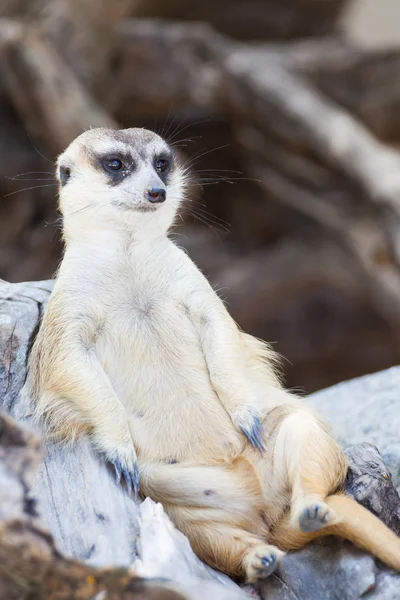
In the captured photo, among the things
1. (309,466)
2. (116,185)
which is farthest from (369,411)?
(116,185)

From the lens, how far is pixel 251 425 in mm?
2137

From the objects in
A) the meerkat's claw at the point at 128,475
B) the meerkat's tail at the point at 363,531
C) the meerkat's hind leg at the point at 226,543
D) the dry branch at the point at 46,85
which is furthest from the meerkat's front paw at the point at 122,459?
the dry branch at the point at 46,85

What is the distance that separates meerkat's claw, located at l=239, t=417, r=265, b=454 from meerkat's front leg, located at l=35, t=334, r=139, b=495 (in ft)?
1.04

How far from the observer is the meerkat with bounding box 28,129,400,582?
1970 millimetres

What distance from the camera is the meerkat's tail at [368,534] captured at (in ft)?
5.96

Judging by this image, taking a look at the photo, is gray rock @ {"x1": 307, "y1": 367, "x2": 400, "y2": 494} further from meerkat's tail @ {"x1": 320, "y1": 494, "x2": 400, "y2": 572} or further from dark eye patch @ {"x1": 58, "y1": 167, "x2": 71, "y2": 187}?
dark eye patch @ {"x1": 58, "y1": 167, "x2": 71, "y2": 187}

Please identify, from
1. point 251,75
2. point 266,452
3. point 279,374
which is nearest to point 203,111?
point 251,75

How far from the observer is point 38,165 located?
6207 mm

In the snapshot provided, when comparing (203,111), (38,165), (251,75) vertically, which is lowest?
(38,165)

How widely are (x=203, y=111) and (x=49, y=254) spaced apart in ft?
6.45

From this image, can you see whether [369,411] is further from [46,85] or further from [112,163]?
[46,85]

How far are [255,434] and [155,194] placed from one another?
2.44 ft

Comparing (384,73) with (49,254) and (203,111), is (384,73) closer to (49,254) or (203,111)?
(203,111)

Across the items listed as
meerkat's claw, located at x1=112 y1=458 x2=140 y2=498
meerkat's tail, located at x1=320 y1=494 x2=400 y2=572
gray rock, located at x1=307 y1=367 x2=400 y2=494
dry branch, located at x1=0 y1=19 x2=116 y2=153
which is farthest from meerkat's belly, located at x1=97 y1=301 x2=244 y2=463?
dry branch, located at x1=0 y1=19 x2=116 y2=153
